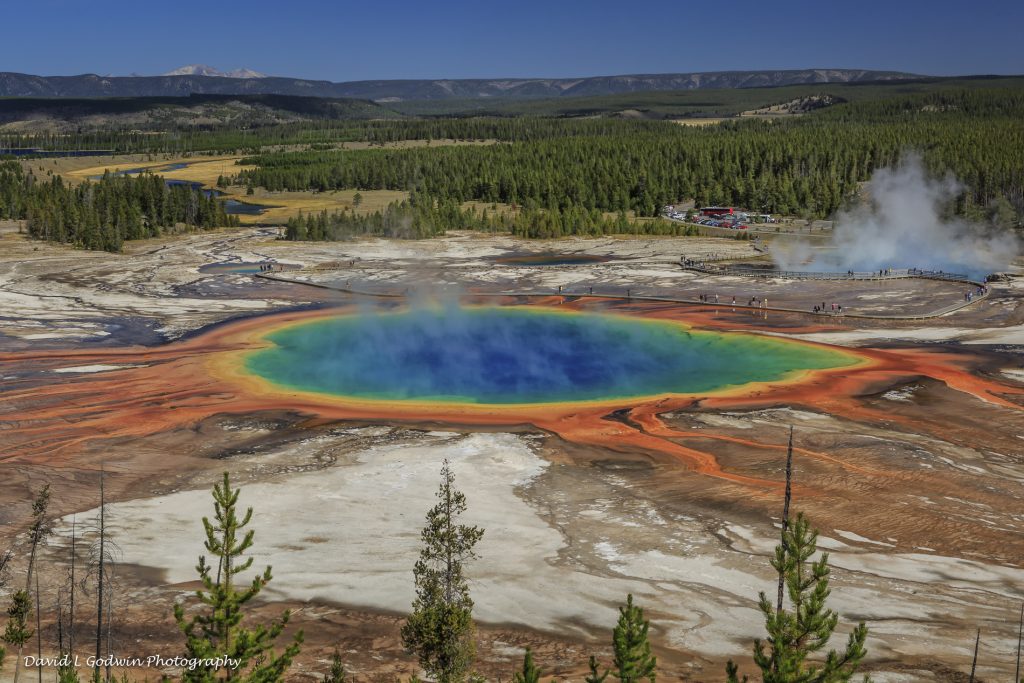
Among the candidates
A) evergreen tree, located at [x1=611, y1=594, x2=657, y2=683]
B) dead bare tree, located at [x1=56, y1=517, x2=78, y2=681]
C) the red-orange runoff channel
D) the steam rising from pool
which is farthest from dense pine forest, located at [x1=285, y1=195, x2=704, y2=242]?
evergreen tree, located at [x1=611, y1=594, x2=657, y2=683]

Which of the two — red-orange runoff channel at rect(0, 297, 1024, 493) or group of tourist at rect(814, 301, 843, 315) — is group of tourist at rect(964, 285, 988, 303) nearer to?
group of tourist at rect(814, 301, 843, 315)

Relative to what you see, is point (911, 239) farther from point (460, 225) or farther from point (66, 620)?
point (66, 620)

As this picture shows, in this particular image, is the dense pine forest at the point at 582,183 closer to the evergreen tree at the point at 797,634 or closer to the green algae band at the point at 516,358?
the green algae band at the point at 516,358

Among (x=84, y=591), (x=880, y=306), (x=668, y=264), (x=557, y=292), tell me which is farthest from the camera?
(x=668, y=264)

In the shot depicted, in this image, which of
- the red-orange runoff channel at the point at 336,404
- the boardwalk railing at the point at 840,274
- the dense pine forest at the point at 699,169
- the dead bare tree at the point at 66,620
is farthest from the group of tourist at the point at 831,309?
the dead bare tree at the point at 66,620

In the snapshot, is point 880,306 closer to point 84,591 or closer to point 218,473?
point 218,473

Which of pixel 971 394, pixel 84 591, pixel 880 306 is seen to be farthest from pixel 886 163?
pixel 84 591
